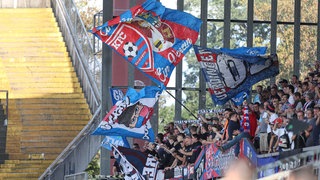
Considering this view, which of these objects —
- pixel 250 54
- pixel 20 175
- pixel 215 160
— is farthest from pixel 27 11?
pixel 215 160

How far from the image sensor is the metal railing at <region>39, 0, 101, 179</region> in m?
35.0

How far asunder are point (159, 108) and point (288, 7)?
17.4ft

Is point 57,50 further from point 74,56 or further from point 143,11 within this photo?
point 143,11

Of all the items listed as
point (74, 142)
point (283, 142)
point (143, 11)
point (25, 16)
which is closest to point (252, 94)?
point (74, 142)

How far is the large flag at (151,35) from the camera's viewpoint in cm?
2875

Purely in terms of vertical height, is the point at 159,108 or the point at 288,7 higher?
the point at 288,7

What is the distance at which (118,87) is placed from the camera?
35344 mm

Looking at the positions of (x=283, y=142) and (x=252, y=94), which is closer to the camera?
(x=283, y=142)

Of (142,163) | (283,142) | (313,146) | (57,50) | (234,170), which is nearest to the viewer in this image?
(234,170)

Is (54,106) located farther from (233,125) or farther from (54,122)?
(233,125)

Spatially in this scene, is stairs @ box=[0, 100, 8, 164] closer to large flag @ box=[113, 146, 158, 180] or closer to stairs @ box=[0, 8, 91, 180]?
stairs @ box=[0, 8, 91, 180]

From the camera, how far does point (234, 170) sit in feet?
46.9

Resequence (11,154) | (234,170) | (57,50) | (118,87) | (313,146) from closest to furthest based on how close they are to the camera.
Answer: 1. (234,170)
2. (313,146)
3. (118,87)
4. (11,154)
5. (57,50)

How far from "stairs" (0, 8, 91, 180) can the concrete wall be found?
1.46m
